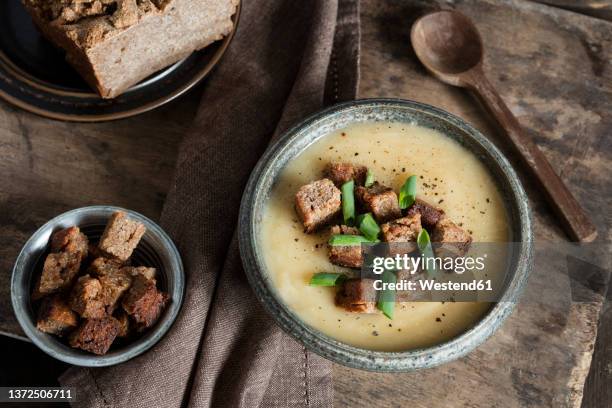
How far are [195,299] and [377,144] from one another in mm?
642

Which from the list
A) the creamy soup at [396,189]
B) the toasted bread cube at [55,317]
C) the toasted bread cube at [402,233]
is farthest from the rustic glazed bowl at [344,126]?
the toasted bread cube at [55,317]

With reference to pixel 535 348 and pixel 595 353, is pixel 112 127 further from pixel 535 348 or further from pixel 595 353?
pixel 595 353

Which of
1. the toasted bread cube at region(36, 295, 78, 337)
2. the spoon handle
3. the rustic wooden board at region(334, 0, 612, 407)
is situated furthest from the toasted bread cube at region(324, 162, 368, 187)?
the toasted bread cube at region(36, 295, 78, 337)

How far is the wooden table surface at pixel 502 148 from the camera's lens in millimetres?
1919

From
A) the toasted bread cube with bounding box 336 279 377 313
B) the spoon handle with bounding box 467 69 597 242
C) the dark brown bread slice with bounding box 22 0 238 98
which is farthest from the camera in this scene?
the spoon handle with bounding box 467 69 597 242

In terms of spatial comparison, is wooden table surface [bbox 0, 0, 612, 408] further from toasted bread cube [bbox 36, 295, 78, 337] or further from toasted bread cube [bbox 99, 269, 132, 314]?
toasted bread cube [bbox 99, 269, 132, 314]

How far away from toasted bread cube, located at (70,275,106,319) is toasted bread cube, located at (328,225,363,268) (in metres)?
0.59

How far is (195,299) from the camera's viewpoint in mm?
1867

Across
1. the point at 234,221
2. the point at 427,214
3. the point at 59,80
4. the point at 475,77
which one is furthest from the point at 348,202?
the point at 59,80

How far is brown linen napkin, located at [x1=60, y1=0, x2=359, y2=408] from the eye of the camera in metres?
1.84

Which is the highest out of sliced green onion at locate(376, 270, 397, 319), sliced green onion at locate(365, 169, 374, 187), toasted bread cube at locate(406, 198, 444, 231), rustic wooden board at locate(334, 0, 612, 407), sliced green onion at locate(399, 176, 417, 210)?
sliced green onion at locate(365, 169, 374, 187)

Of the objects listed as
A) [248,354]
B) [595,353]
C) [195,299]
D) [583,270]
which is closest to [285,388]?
[248,354]

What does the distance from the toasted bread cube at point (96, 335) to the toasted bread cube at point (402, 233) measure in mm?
731

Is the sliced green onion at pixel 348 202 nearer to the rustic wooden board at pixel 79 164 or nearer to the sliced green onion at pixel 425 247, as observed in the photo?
the sliced green onion at pixel 425 247
